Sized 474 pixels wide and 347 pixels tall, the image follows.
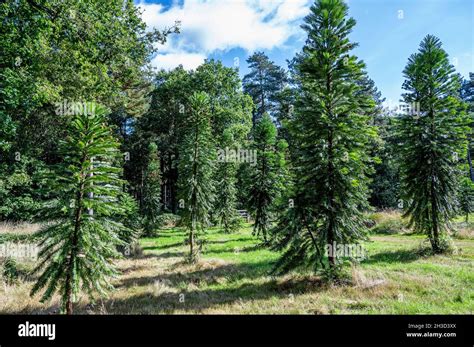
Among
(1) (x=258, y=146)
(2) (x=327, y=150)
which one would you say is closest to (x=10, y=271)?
(2) (x=327, y=150)

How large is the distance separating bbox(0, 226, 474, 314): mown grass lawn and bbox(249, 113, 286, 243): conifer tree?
16.3ft

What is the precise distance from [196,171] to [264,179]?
539 cm

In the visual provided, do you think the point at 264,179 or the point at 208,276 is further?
the point at 264,179

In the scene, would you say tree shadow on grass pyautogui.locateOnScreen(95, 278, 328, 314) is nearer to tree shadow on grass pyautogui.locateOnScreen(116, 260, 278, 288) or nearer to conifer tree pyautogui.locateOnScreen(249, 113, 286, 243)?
tree shadow on grass pyautogui.locateOnScreen(116, 260, 278, 288)

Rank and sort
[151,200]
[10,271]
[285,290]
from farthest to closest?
[151,200], [10,271], [285,290]

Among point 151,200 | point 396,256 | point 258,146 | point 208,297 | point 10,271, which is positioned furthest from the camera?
point 151,200

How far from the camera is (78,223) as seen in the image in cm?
552

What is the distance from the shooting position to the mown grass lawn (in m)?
7.17

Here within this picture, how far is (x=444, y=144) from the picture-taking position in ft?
43.1

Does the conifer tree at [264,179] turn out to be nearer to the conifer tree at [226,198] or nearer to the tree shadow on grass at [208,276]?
the tree shadow on grass at [208,276]

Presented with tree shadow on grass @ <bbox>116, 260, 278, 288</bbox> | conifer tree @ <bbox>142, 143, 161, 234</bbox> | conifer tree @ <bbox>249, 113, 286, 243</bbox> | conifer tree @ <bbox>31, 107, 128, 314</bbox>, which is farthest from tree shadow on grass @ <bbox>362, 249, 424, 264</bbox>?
conifer tree @ <bbox>142, 143, 161, 234</bbox>

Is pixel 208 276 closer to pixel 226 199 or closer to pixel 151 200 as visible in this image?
pixel 226 199

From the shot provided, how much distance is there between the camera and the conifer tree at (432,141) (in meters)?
13.0
